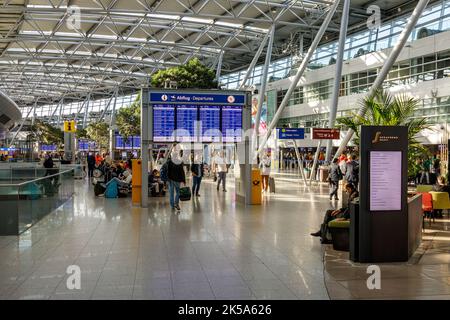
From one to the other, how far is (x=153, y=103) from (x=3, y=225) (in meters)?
6.90

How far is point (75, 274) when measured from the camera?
6.75 meters

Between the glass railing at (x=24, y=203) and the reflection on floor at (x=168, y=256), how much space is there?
0.29 m

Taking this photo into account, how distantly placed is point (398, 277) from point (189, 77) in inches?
936

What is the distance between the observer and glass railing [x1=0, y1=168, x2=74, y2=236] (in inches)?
399

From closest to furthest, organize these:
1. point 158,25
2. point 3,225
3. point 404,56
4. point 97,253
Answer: point 97,253 → point 3,225 → point 404,56 → point 158,25

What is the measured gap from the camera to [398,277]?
22.2 feet

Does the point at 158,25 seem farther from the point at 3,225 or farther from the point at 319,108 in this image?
Answer: the point at 3,225

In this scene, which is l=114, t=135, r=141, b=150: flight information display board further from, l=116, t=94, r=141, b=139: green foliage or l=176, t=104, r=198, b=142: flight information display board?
l=176, t=104, r=198, b=142: flight information display board

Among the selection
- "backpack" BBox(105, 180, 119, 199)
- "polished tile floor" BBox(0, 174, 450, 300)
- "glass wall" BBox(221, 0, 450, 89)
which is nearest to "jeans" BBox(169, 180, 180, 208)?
"polished tile floor" BBox(0, 174, 450, 300)

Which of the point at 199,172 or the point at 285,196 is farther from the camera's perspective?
the point at 285,196

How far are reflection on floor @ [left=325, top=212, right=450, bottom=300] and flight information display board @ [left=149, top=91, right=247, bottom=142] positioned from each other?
8250 millimetres

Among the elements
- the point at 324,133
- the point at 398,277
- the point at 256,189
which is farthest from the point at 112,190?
the point at 398,277

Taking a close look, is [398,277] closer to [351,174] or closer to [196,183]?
[351,174]
